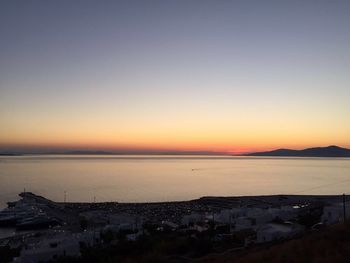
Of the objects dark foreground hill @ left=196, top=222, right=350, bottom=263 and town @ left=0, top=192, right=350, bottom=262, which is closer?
dark foreground hill @ left=196, top=222, right=350, bottom=263

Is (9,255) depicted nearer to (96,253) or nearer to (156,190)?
(96,253)

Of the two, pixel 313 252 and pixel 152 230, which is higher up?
pixel 313 252

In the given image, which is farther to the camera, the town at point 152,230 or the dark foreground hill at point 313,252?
the town at point 152,230

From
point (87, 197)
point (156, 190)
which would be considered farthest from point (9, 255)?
point (156, 190)

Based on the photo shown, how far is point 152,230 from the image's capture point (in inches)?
953

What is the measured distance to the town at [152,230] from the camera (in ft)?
53.9

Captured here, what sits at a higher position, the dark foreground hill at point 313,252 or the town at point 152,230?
the dark foreground hill at point 313,252

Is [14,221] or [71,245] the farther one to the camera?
[14,221]

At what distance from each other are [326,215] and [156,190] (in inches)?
A: 2070

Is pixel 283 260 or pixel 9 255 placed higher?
pixel 283 260

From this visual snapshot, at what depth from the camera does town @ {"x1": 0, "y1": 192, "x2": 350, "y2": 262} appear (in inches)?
647

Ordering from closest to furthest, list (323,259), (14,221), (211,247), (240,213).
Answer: (323,259), (211,247), (240,213), (14,221)

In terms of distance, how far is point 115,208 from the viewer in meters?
46.6

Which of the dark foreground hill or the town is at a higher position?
the dark foreground hill
